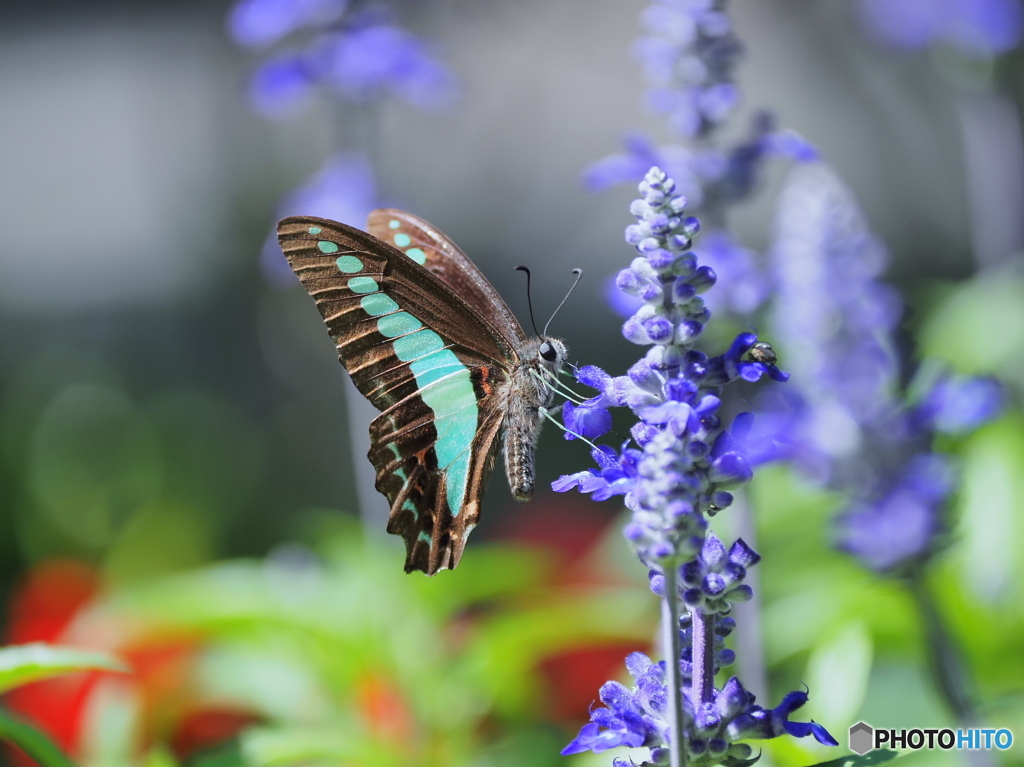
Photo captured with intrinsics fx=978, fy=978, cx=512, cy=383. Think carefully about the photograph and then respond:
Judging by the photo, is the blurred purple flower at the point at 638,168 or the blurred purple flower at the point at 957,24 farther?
the blurred purple flower at the point at 957,24

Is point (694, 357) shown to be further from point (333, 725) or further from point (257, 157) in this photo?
point (257, 157)

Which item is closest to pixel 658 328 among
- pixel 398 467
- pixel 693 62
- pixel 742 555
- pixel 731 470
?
pixel 731 470

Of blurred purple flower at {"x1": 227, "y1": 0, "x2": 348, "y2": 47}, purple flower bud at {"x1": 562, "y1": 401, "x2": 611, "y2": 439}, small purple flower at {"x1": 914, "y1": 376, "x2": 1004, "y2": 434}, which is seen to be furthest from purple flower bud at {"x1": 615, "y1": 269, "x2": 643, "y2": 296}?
blurred purple flower at {"x1": 227, "y1": 0, "x2": 348, "y2": 47}

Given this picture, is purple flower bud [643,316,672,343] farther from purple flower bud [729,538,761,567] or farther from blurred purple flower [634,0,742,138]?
blurred purple flower [634,0,742,138]

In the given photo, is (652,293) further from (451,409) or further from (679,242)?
(451,409)

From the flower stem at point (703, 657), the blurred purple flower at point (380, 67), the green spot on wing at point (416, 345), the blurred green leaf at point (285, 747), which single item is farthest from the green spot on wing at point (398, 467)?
the blurred purple flower at point (380, 67)

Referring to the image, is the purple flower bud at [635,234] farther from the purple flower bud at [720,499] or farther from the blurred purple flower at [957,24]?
the blurred purple flower at [957,24]
